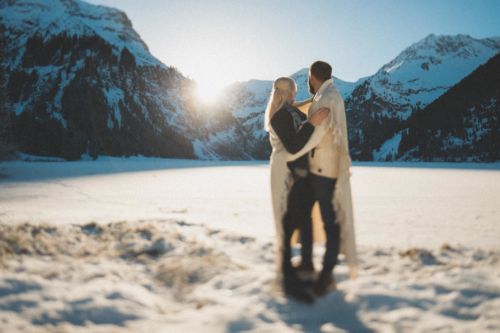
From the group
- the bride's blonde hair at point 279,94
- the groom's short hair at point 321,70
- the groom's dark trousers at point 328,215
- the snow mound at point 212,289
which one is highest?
the groom's short hair at point 321,70

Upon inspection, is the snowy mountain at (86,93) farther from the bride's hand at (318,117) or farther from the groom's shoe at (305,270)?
the bride's hand at (318,117)

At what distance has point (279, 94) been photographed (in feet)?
10.8

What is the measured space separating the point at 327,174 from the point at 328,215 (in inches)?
15.7

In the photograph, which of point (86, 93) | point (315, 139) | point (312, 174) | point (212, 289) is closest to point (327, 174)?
point (312, 174)

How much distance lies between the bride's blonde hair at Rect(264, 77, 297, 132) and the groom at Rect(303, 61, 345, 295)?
11.0 inches

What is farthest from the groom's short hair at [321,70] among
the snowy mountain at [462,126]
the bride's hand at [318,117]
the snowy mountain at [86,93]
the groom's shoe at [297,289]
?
the snowy mountain at [462,126]

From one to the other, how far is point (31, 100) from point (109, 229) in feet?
390

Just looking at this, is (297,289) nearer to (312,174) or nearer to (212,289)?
(212,289)

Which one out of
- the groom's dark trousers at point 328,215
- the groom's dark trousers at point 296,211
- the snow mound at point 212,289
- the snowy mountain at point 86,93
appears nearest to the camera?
the snow mound at point 212,289

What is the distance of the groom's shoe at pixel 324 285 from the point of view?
3.13 metres

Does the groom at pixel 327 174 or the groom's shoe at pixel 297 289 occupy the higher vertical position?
the groom at pixel 327 174

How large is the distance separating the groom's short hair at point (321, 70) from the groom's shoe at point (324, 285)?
6.26 ft

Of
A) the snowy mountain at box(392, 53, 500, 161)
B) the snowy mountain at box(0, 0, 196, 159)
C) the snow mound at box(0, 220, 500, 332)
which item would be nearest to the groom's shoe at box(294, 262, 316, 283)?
the snow mound at box(0, 220, 500, 332)

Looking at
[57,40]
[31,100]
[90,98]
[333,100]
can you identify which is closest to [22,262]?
[333,100]
